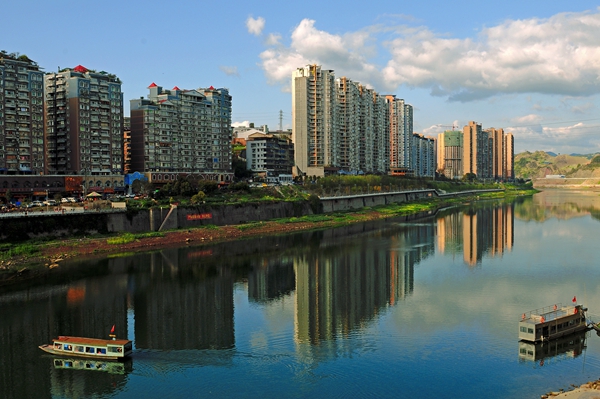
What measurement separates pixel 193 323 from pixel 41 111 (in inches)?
1685

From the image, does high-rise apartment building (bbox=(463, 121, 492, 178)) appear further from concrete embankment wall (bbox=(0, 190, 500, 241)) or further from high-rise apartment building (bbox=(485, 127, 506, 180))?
concrete embankment wall (bbox=(0, 190, 500, 241))

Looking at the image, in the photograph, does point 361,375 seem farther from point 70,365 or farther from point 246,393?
point 70,365

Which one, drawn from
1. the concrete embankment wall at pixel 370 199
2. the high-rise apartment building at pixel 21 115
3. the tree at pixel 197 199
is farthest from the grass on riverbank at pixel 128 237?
the concrete embankment wall at pixel 370 199

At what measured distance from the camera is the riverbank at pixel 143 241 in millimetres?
35344

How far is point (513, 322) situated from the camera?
80.7ft

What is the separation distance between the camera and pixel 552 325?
22.1m

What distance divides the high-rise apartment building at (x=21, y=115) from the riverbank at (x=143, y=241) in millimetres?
19587

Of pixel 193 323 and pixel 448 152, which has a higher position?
pixel 448 152

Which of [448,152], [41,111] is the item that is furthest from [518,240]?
[448,152]

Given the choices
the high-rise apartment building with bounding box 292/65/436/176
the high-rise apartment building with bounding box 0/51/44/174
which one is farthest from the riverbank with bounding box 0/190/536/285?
the high-rise apartment building with bounding box 292/65/436/176

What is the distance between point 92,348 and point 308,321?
9484mm

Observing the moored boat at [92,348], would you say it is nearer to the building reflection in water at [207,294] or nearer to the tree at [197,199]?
the building reflection in water at [207,294]

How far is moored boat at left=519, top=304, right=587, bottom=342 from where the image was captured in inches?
849

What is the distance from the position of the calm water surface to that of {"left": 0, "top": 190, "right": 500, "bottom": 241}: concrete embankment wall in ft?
17.5
